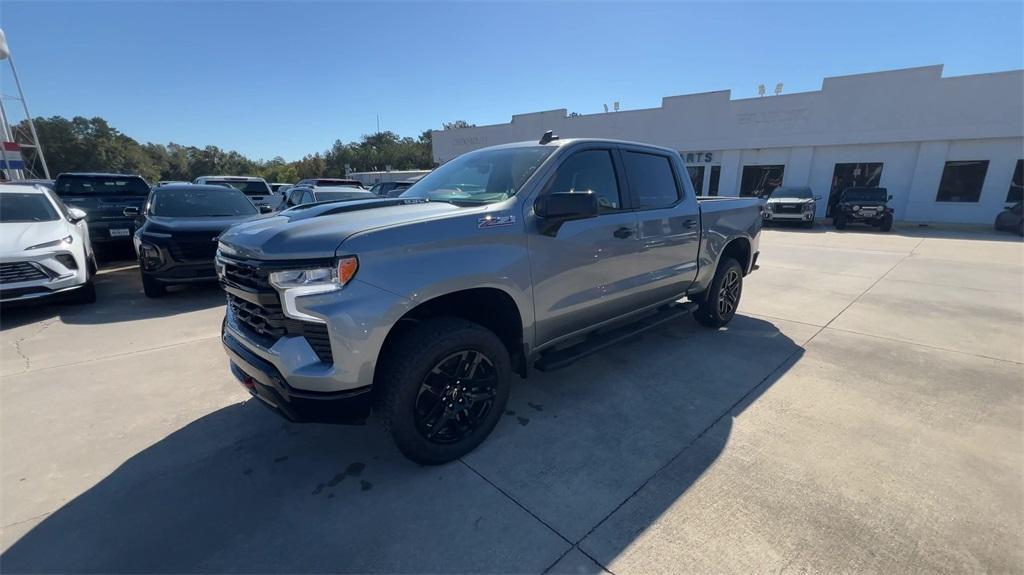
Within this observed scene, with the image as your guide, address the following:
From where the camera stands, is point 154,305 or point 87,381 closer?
point 87,381

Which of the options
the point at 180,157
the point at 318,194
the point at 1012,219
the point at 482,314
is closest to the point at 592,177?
the point at 482,314

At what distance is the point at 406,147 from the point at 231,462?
66.8 meters

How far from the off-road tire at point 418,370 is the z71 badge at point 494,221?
23.1 inches

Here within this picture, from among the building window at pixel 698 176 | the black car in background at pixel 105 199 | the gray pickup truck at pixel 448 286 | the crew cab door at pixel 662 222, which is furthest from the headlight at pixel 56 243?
the building window at pixel 698 176

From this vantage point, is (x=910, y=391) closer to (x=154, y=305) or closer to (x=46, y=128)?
(x=154, y=305)

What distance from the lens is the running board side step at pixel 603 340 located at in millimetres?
3053

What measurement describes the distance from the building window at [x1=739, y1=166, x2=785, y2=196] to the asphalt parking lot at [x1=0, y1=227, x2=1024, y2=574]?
19.3 metres

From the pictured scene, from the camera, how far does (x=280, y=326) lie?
2252 mm

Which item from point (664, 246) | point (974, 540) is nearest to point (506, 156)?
point (664, 246)

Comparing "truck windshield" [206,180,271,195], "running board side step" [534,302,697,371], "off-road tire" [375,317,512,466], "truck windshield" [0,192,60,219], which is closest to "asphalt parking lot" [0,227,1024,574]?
"off-road tire" [375,317,512,466]

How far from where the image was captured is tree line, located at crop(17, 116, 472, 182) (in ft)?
182

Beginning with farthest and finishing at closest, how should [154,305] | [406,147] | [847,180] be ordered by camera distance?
[406,147]
[847,180]
[154,305]

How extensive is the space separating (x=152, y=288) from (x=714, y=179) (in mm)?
24088

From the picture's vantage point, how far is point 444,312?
273 cm
